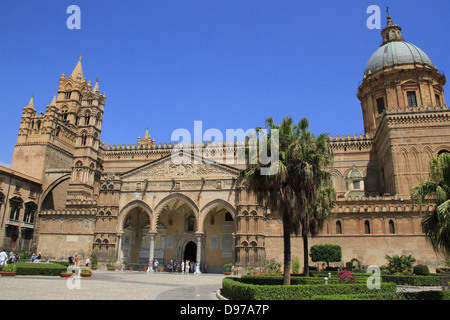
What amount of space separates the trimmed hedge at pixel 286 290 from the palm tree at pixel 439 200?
2.89m

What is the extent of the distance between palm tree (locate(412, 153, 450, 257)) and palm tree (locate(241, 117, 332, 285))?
4608 millimetres

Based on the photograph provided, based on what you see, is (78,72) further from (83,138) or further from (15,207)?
(15,207)

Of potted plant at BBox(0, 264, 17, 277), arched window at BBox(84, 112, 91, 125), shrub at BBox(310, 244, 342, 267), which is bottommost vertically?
potted plant at BBox(0, 264, 17, 277)

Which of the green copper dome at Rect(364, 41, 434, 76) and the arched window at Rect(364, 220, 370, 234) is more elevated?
the green copper dome at Rect(364, 41, 434, 76)

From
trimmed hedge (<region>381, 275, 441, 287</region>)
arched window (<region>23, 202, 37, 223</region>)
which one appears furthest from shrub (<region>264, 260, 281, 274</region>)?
arched window (<region>23, 202, 37, 223</region>)

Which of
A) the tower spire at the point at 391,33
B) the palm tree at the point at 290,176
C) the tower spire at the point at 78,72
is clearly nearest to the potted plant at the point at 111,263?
the palm tree at the point at 290,176

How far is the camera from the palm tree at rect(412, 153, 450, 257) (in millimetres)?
12086

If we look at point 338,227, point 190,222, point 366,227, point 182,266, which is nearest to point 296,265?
point 338,227

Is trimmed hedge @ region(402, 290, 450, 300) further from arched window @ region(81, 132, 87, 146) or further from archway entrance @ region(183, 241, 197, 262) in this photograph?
arched window @ region(81, 132, 87, 146)

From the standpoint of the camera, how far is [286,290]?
1288 centimetres

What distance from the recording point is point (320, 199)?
21422mm

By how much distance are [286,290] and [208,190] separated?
21.7 meters
